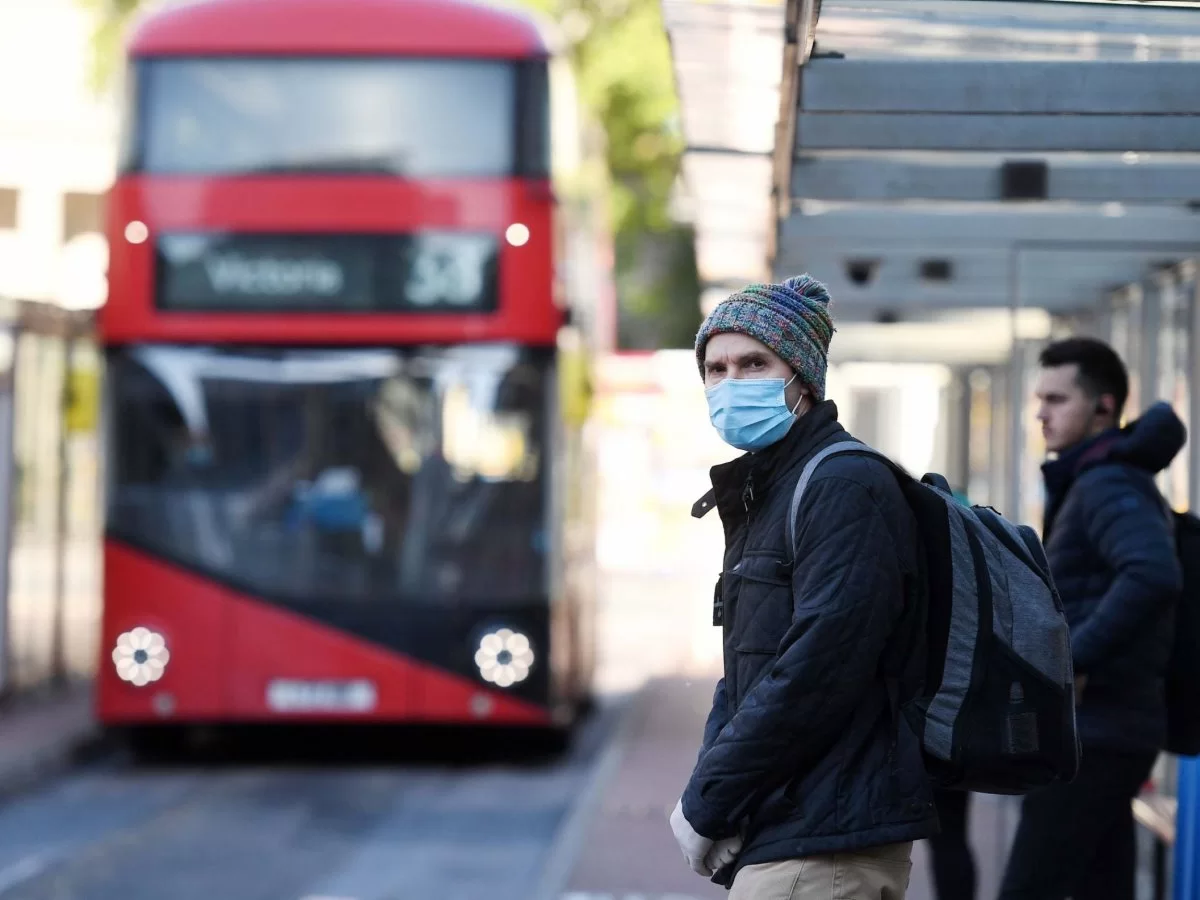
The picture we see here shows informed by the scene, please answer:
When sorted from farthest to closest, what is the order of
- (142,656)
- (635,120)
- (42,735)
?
1. (635,120)
2. (42,735)
3. (142,656)

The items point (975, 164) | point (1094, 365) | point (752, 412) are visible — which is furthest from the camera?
point (975, 164)

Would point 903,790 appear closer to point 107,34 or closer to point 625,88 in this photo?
point 625,88

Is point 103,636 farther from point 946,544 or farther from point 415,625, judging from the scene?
point 946,544

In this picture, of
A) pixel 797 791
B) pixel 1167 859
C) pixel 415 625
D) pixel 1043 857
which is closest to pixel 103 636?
pixel 415 625

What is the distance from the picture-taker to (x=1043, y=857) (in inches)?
185

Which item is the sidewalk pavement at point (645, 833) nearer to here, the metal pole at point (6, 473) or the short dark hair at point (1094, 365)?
the short dark hair at point (1094, 365)

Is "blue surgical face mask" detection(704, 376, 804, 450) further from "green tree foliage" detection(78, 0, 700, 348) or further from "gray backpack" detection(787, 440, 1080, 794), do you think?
"green tree foliage" detection(78, 0, 700, 348)

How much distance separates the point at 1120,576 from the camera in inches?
184

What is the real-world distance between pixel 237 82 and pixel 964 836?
764 cm

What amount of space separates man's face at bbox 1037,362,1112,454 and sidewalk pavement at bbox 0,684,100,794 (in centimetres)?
804

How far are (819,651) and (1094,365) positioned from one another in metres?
Result: 2.06

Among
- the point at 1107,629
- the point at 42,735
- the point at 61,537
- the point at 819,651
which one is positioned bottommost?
the point at 42,735

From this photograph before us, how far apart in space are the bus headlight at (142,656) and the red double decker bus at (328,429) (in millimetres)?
13

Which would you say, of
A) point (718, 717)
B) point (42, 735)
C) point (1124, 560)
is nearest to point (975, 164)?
point (1124, 560)
